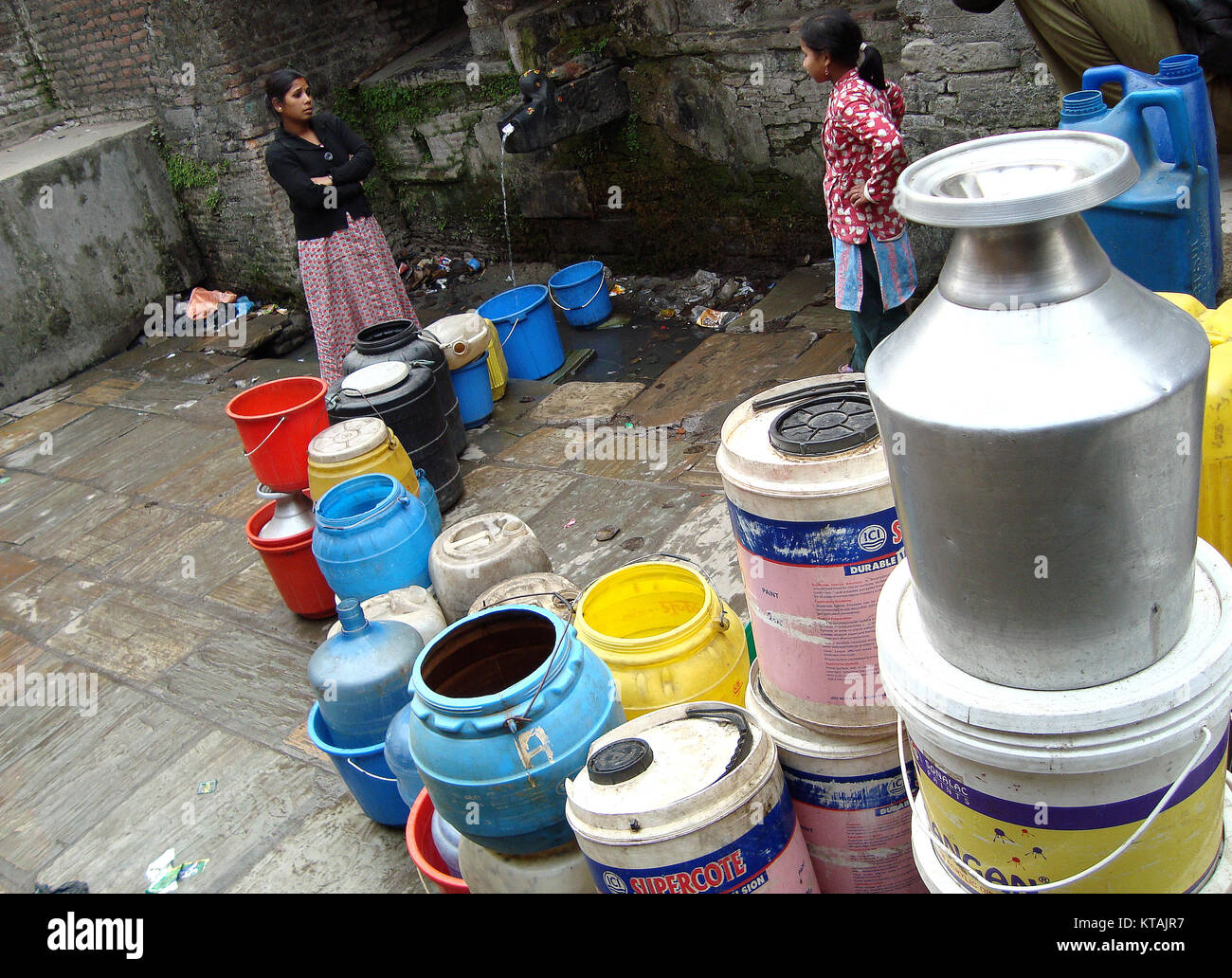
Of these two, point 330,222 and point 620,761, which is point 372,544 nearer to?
A: point 620,761

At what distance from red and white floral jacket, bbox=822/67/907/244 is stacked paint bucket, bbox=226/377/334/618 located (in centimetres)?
276

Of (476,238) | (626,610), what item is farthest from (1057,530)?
(476,238)

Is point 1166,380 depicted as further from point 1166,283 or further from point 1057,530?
point 1166,283

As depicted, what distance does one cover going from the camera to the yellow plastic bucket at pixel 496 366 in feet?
21.4

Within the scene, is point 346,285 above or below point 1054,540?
below

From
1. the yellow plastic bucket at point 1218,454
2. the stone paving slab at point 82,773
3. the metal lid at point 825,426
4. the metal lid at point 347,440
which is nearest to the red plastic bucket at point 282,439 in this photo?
the metal lid at point 347,440

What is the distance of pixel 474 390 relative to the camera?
6.27m

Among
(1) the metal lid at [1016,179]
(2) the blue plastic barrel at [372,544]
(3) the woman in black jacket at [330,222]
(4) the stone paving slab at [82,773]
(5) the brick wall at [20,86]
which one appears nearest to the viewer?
(1) the metal lid at [1016,179]

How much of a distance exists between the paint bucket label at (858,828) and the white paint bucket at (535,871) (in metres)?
0.60

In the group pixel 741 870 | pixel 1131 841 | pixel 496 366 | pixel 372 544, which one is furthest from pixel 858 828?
pixel 496 366

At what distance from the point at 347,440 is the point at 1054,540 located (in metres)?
3.71

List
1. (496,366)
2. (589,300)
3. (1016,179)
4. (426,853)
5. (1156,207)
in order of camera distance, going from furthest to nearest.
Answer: (589,300) → (496,366) → (1156,207) → (426,853) → (1016,179)

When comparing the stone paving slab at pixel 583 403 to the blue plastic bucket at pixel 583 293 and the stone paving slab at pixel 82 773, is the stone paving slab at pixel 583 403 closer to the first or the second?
the blue plastic bucket at pixel 583 293

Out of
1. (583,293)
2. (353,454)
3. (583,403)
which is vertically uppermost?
(353,454)
